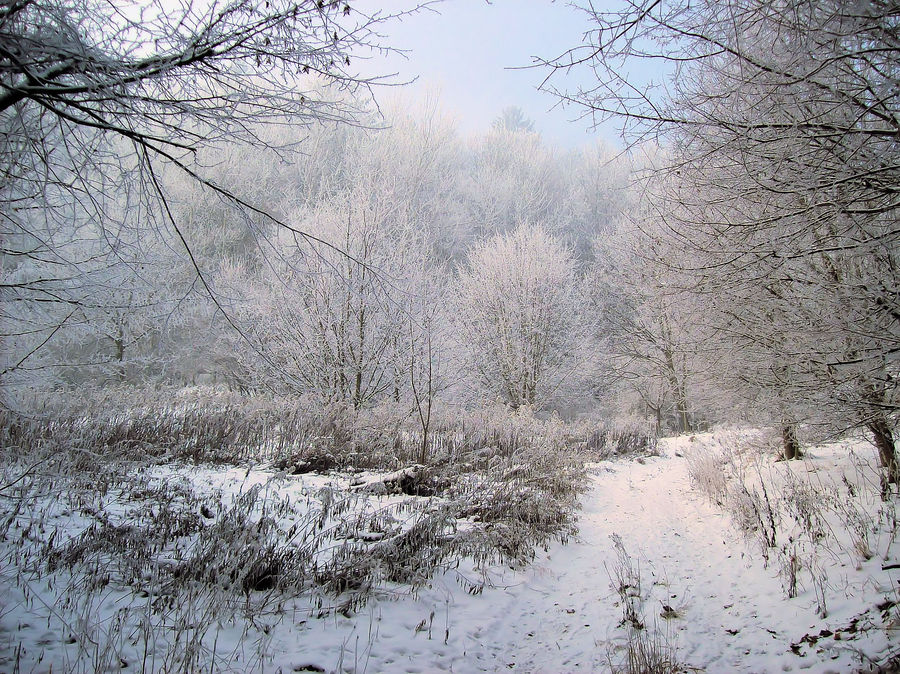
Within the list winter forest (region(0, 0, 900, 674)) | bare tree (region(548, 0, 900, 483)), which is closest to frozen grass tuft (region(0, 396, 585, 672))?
winter forest (region(0, 0, 900, 674))

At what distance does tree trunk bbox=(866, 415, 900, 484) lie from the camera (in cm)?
452

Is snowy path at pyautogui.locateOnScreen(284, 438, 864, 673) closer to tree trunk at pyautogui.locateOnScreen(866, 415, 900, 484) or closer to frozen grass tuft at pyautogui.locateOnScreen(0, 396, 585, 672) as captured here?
frozen grass tuft at pyautogui.locateOnScreen(0, 396, 585, 672)

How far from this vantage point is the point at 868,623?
7.84 feet

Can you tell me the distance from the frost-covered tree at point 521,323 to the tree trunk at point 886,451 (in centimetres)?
1002

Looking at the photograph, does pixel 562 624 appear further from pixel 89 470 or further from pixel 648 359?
pixel 648 359

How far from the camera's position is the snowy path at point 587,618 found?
238 cm

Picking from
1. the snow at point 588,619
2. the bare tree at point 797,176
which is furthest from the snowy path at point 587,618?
the bare tree at point 797,176

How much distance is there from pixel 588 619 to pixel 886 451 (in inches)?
165

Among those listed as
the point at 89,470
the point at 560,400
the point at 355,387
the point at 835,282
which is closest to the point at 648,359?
the point at 560,400

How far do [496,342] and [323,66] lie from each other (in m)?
13.5

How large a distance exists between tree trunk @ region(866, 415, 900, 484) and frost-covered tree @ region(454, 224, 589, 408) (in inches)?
395

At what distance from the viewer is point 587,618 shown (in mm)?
3002

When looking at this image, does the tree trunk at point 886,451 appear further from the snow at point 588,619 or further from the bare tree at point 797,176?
the snow at point 588,619

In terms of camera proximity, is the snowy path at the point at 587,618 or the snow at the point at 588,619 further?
the snowy path at the point at 587,618
